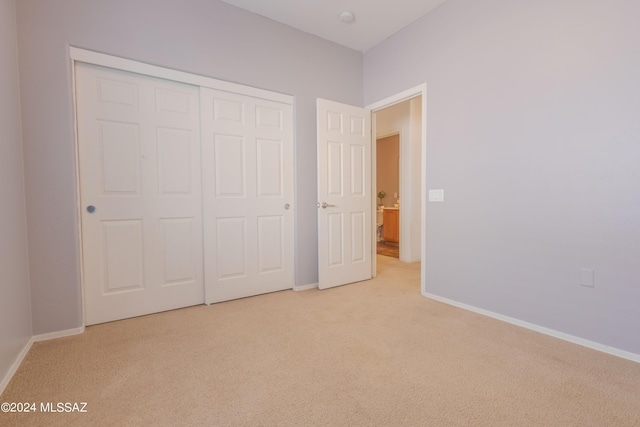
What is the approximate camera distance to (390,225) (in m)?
5.96

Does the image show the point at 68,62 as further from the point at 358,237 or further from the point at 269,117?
the point at 358,237

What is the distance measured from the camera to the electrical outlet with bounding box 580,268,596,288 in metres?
1.84

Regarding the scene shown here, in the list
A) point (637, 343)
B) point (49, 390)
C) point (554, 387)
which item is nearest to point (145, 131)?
point (49, 390)

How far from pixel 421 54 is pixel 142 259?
3325 mm

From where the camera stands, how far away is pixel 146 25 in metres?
2.28

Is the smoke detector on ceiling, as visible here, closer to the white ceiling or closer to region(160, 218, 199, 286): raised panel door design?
the white ceiling

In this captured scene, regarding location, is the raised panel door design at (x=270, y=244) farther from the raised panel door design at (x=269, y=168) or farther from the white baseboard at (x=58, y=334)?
the white baseboard at (x=58, y=334)

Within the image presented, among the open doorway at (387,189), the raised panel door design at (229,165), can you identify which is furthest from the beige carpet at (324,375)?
the open doorway at (387,189)

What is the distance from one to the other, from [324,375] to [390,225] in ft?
15.5

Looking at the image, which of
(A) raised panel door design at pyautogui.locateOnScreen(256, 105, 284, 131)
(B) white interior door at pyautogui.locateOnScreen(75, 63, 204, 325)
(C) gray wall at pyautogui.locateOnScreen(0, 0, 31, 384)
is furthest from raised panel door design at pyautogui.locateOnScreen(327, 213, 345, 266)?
(C) gray wall at pyautogui.locateOnScreen(0, 0, 31, 384)

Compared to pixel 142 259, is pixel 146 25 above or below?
above

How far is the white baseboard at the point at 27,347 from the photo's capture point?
4.86 feet

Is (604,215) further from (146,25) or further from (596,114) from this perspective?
(146,25)

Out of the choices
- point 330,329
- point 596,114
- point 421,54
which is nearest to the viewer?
point 596,114
